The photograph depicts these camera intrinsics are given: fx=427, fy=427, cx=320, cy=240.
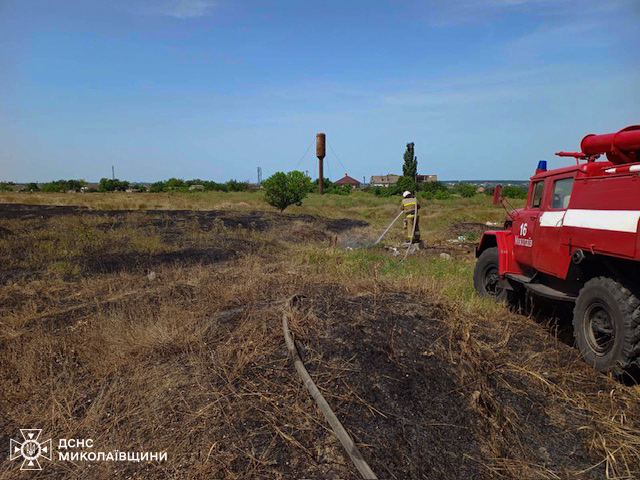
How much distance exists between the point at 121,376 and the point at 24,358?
142 cm

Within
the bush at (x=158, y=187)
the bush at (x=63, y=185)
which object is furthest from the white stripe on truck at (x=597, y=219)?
the bush at (x=158, y=187)

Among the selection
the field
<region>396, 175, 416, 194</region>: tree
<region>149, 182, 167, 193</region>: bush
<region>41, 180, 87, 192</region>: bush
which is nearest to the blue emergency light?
Answer: the field

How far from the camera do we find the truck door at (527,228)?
586 centimetres

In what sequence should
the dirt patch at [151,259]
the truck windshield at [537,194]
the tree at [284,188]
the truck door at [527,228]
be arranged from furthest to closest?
the tree at [284,188]
the dirt patch at [151,259]
the truck windshield at [537,194]
the truck door at [527,228]

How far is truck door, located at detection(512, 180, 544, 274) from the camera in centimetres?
586

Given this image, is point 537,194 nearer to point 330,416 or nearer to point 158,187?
point 330,416

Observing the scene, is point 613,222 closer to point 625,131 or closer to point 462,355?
point 625,131

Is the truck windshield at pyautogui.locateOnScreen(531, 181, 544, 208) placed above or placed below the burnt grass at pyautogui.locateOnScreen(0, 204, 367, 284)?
above

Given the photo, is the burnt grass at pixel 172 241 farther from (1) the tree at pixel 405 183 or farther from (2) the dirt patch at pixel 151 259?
(1) the tree at pixel 405 183

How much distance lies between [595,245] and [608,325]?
2.68 ft

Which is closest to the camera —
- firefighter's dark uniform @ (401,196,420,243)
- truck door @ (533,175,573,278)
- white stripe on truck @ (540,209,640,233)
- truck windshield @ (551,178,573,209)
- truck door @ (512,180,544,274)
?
white stripe on truck @ (540,209,640,233)

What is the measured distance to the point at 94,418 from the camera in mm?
3566

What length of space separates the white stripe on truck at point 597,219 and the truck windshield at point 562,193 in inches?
7.9

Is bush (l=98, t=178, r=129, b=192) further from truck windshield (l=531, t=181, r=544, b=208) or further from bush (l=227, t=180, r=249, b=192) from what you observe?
truck windshield (l=531, t=181, r=544, b=208)
